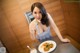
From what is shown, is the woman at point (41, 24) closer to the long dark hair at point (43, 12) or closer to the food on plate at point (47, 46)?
the long dark hair at point (43, 12)

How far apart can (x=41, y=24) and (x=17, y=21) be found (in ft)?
5.35

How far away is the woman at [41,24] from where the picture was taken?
193 cm

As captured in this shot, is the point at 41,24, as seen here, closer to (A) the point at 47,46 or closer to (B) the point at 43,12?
(B) the point at 43,12

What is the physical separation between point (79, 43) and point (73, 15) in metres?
0.82

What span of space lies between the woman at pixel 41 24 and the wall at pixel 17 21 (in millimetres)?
1501

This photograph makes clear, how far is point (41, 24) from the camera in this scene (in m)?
2.14

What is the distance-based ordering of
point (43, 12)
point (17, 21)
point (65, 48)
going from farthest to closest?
point (17, 21) < point (43, 12) < point (65, 48)

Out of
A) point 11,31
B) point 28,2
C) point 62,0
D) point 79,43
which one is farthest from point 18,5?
point 79,43

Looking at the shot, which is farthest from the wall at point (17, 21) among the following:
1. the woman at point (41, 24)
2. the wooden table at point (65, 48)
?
the wooden table at point (65, 48)

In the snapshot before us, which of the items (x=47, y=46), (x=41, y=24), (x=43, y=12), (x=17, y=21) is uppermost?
(x=43, y=12)

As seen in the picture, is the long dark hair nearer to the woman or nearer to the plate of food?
the woman

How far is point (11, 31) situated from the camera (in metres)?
3.69

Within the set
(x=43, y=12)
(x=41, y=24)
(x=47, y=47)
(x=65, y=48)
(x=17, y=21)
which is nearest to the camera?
(x=65, y=48)

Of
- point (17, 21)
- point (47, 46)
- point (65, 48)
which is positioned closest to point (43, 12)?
point (47, 46)
